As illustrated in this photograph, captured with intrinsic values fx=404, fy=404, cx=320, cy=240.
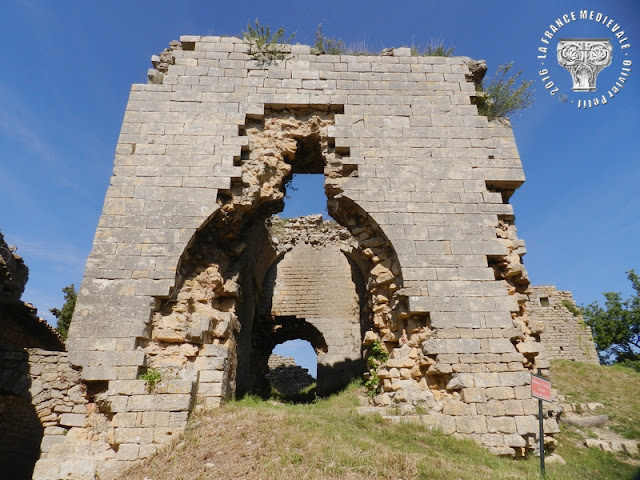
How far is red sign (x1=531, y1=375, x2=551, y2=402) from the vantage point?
4543mm

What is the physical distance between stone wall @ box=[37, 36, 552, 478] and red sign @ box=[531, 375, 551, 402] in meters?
0.67

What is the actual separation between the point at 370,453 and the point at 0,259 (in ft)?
18.7

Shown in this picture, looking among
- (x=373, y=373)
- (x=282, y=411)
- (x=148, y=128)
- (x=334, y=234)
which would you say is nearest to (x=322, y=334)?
(x=334, y=234)

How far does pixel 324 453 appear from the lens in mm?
4129

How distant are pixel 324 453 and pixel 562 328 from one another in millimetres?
14837

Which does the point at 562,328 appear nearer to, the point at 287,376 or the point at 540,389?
the point at 287,376

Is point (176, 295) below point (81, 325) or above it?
above

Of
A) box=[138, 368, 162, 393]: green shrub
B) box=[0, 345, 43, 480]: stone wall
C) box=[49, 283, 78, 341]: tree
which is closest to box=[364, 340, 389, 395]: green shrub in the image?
box=[138, 368, 162, 393]: green shrub

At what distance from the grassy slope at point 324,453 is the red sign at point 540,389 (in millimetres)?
787

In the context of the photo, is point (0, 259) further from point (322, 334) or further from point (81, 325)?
point (322, 334)

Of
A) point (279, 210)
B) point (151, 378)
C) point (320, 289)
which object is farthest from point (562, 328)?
point (151, 378)

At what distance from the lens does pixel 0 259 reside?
5797 mm

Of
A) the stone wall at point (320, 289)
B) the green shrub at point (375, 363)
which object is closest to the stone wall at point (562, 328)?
the stone wall at point (320, 289)

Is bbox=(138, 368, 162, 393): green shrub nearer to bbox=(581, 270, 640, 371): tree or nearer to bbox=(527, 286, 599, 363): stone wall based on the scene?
bbox=(527, 286, 599, 363): stone wall
